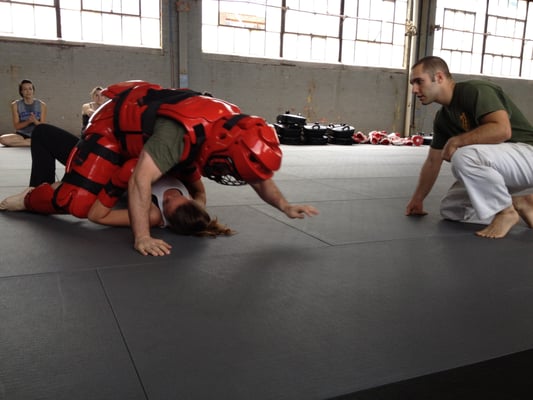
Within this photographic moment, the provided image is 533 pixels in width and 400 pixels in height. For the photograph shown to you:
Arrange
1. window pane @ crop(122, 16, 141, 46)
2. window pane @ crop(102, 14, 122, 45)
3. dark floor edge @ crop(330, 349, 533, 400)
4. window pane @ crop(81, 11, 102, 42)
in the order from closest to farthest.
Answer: dark floor edge @ crop(330, 349, 533, 400)
window pane @ crop(81, 11, 102, 42)
window pane @ crop(102, 14, 122, 45)
window pane @ crop(122, 16, 141, 46)

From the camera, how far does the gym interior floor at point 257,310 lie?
1.21 meters

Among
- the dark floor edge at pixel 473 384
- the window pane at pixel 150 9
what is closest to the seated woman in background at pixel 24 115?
the window pane at pixel 150 9

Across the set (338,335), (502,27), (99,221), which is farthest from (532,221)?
(502,27)

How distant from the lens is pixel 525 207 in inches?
123

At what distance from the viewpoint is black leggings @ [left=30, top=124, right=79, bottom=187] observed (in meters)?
3.06

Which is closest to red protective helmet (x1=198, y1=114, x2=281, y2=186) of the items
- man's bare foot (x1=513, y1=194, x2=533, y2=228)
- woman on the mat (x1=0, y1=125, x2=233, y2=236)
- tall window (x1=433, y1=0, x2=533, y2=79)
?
woman on the mat (x1=0, y1=125, x2=233, y2=236)

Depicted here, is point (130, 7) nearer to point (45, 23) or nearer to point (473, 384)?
point (45, 23)

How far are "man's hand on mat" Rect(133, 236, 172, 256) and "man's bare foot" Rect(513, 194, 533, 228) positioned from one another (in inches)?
92.0

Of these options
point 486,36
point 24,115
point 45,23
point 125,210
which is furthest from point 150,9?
point 486,36

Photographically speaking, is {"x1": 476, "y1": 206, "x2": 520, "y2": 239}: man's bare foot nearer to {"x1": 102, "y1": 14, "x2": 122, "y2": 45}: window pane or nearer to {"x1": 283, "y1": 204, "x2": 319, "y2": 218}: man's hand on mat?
{"x1": 283, "y1": 204, "x2": 319, "y2": 218}: man's hand on mat

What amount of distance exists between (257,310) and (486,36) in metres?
16.5

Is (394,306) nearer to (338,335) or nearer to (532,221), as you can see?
(338,335)

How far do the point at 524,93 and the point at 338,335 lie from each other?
17.6 meters

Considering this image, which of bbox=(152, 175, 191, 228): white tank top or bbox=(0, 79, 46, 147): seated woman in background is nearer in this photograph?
bbox=(152, 175, 191, 228): white tank top
